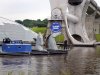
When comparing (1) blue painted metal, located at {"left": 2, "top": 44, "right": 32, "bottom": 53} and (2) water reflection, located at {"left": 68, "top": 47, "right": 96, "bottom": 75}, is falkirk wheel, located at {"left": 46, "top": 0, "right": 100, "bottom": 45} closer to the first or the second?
(1) blue painted metal, located at {"left": 2, "top": 44, "right": 32, "bottom": 53}

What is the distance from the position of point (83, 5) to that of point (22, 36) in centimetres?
2320

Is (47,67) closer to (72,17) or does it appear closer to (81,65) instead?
(81,65)

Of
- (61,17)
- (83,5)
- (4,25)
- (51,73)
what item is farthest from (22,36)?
(51,73)

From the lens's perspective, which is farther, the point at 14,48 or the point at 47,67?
the point at 14,48

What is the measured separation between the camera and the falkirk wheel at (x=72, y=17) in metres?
80.6

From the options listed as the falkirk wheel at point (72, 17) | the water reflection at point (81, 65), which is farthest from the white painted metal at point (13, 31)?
the water reflection at point (81, 65)

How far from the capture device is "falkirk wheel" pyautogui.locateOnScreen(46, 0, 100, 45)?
80.6 m

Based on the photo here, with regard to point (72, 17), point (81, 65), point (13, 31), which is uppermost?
point (72, 17)

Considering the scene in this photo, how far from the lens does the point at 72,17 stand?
87.2 meters

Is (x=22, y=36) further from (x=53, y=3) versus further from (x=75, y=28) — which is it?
(x=75, y=28)

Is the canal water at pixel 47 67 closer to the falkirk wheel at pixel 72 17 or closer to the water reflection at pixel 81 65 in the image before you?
the water reflection at pixel 81 65

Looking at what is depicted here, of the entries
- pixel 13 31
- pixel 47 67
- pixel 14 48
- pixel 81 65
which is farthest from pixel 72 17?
pixel 47 67

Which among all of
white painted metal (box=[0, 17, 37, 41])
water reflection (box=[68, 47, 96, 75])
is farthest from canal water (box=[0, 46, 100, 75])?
white painted metal (box=[0, 17, 37, 41])

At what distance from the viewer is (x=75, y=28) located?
8925 centimetres
